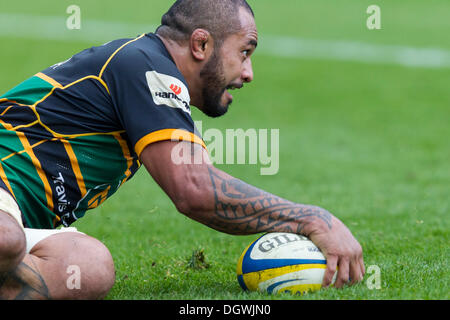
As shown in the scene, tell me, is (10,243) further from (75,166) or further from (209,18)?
(209,18)

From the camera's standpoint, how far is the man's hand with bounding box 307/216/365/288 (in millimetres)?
4207

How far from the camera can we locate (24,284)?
4.08 meters

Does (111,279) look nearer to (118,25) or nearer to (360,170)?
(360,170)

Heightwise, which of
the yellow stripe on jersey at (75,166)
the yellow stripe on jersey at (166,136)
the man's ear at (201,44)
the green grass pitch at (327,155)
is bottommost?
the green grass pitch at (327,155)

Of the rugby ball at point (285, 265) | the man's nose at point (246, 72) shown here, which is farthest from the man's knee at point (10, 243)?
the man's nose at point (246, 72)

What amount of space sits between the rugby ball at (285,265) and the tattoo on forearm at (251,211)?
89mm

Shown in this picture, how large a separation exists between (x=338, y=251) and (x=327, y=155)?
7516 millimetres

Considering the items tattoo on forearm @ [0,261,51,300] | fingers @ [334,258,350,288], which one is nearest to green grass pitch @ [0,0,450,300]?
fingers @ [334,258,350,288]

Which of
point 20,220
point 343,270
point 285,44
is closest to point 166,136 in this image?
point 20,220

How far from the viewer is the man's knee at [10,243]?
12.6 ft

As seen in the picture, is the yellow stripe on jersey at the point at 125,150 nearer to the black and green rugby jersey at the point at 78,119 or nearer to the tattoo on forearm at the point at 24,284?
the black and green rugby jersey at the point at 78,119

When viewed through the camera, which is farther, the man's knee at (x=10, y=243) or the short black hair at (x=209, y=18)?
the short black hair at (x=209, y=18)

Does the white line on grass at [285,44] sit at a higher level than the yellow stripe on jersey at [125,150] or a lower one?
lower

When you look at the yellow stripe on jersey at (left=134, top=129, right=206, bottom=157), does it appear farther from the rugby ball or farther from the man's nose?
the rugby ball
